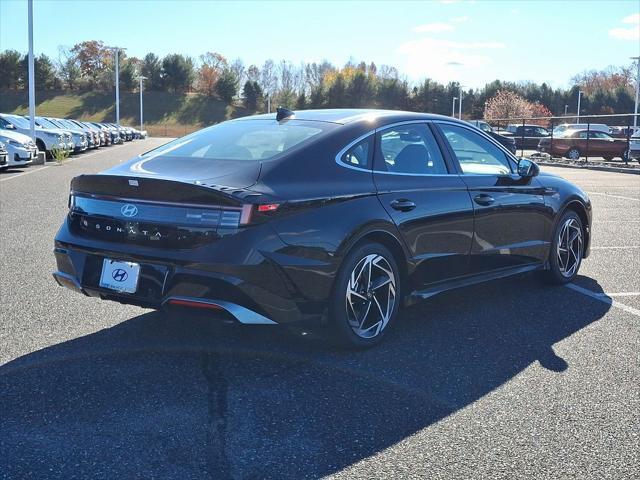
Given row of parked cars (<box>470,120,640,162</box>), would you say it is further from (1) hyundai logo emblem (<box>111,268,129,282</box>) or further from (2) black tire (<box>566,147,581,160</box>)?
(1) hyundai logo emblem (<box>111,268,129,282</box>)

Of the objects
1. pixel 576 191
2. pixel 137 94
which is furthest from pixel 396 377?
pixel 137 94

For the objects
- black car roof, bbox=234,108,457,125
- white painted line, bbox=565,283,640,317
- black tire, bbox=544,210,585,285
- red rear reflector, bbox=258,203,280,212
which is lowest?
white painted line, bbox=565,283,640,317

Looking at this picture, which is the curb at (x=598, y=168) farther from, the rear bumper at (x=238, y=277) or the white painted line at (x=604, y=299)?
the rear bumper at (x=238, y=277)

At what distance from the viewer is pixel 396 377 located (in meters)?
4.20

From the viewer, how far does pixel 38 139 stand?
2570 cm

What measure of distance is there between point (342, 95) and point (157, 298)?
80090 mm

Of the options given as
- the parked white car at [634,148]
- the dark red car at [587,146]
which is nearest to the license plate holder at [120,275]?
the dark red car at [587,146]

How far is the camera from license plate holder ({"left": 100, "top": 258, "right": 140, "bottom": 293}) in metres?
4.25

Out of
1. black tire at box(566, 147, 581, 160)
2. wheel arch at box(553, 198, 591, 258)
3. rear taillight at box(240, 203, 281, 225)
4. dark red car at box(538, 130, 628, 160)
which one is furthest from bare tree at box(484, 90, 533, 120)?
rear taillight at box(240, 203, 281, 225)

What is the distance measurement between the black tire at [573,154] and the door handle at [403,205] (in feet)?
89.9

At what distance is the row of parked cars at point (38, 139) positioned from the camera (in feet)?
64.8

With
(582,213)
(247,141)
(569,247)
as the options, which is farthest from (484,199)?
(247,141)

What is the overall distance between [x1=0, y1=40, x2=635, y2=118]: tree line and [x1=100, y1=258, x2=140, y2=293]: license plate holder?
7364 centimetres

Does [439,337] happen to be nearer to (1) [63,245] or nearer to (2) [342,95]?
(1) [63,245]
